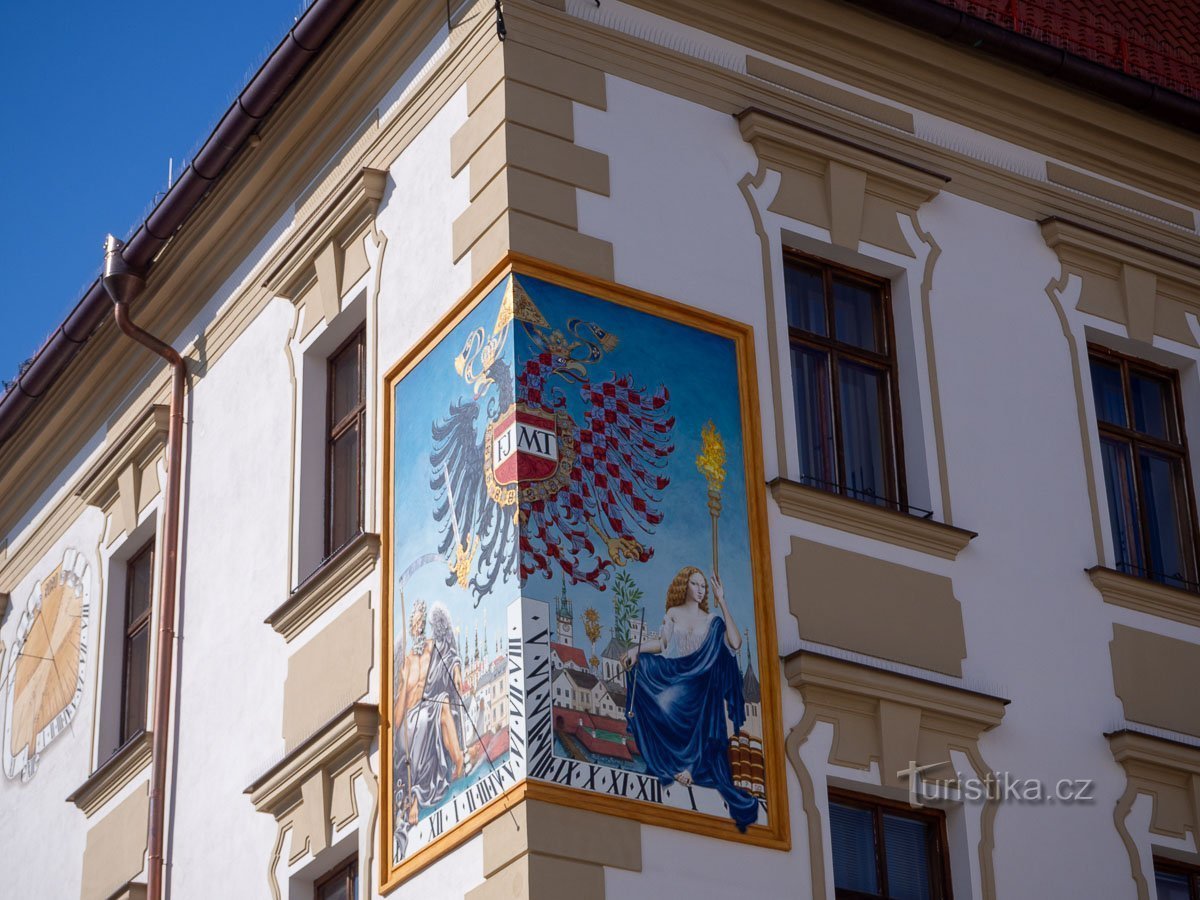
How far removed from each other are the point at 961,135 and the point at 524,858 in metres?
6.06

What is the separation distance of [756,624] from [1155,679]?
112 inches

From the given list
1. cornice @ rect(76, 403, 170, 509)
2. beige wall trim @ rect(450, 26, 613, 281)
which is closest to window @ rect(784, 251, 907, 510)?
beige wall trim @ rect(450, 26, 613, 281)

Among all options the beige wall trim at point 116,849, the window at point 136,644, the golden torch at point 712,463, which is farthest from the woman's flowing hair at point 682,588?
the window at point 136,644

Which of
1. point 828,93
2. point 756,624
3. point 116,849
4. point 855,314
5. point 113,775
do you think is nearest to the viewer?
point 756,624

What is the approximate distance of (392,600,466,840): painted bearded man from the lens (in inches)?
436

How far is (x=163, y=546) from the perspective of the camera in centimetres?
1531

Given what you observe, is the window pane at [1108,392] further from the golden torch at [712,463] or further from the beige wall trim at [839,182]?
the golden torch at [712,463]

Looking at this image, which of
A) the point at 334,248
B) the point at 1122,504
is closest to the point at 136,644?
the point at 334,248

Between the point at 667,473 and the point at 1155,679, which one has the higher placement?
the point at 667,473

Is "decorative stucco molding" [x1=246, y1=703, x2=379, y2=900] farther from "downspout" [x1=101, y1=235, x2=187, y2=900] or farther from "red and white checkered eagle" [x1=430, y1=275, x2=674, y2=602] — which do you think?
"downspout" [x1=101, y1=235, x2=187, y2=900]

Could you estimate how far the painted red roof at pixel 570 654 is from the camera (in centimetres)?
1077

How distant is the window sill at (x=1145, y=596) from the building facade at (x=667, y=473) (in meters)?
0.04

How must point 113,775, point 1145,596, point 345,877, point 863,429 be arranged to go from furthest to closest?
point 113,775
point 1145,596
point 863,429
point 345,877

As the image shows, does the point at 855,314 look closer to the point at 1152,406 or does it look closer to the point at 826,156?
the point at 826,156
